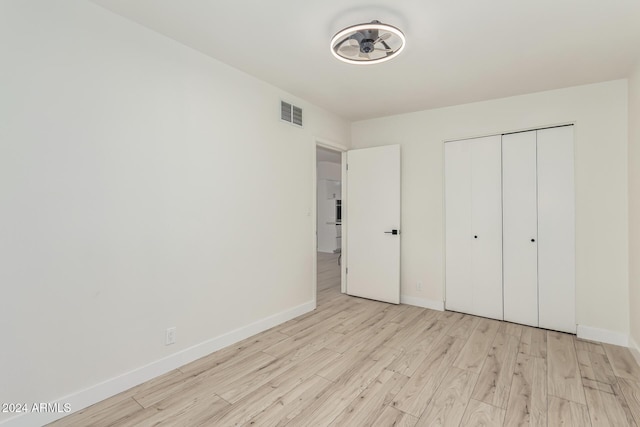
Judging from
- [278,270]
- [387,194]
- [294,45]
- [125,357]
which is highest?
[294,45]

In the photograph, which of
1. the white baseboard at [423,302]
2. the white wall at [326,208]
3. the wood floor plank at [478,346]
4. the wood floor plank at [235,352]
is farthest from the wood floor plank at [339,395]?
the white wall at [326,208]

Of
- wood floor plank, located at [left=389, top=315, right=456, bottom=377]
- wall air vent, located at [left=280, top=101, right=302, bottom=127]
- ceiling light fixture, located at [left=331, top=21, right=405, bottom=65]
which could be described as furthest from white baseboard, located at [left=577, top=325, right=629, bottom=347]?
wall air vent, located at [left=280, top=101, right=302, bottom=127]

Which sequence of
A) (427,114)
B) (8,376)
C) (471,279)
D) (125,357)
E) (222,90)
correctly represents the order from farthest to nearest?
(427,114) < (471,279) < (222,90) < (125,357) < (8,376)

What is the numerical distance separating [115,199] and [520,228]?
12.9ft

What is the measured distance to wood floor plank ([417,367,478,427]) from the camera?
1.86 m

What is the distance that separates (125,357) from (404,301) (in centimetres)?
329

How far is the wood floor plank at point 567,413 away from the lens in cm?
183

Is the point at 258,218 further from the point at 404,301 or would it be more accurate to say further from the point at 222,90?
the point at 404,301

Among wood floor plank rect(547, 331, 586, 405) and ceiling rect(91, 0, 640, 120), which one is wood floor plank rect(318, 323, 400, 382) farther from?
ceiling rect(91, 0, 640, 120)

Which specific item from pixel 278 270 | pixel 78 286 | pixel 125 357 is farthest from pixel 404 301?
pixel 78 286

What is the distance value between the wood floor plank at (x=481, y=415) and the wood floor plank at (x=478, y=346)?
18.3 inches

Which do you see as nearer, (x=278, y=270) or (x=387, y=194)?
(x=278, y=270)

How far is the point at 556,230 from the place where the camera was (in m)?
3.26

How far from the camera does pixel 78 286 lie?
192cm
